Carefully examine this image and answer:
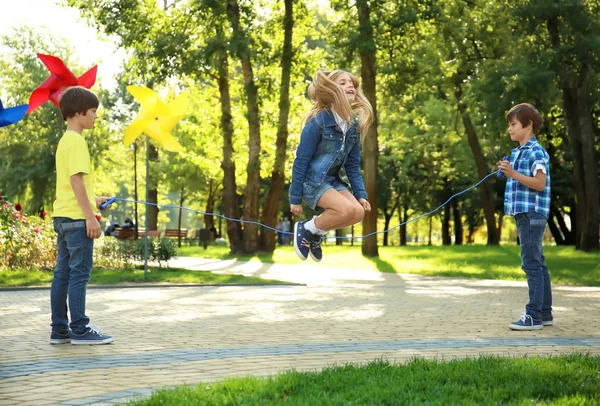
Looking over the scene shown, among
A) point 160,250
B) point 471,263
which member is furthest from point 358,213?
point 471,263

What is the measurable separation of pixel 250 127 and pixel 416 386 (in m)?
24.5

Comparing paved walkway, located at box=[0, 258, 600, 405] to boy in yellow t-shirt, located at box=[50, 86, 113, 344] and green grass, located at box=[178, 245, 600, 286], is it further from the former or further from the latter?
green grass, located at box=[178, 245, 600, 286]

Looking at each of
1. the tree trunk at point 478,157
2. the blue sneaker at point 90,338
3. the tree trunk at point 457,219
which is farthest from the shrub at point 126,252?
the tree trunk at point 457,219

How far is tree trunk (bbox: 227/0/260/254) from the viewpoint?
26.3m

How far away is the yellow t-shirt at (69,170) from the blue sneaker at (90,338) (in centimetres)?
111

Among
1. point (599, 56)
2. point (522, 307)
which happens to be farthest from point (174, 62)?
point (522, 307)

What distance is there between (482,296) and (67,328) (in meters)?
8.41

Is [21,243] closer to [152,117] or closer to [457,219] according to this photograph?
[152,117]

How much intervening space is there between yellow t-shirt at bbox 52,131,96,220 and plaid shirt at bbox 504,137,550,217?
454cm

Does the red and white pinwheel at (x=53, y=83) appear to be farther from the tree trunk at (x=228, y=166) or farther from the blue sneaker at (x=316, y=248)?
the tree trunk at (x=228, y=166)

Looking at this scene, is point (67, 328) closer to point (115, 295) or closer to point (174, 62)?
point (115, 295)

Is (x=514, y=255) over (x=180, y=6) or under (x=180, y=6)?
under

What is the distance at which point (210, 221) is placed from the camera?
58.9 meters

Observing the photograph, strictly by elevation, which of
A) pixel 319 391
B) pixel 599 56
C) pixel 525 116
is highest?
pixel 599 56
